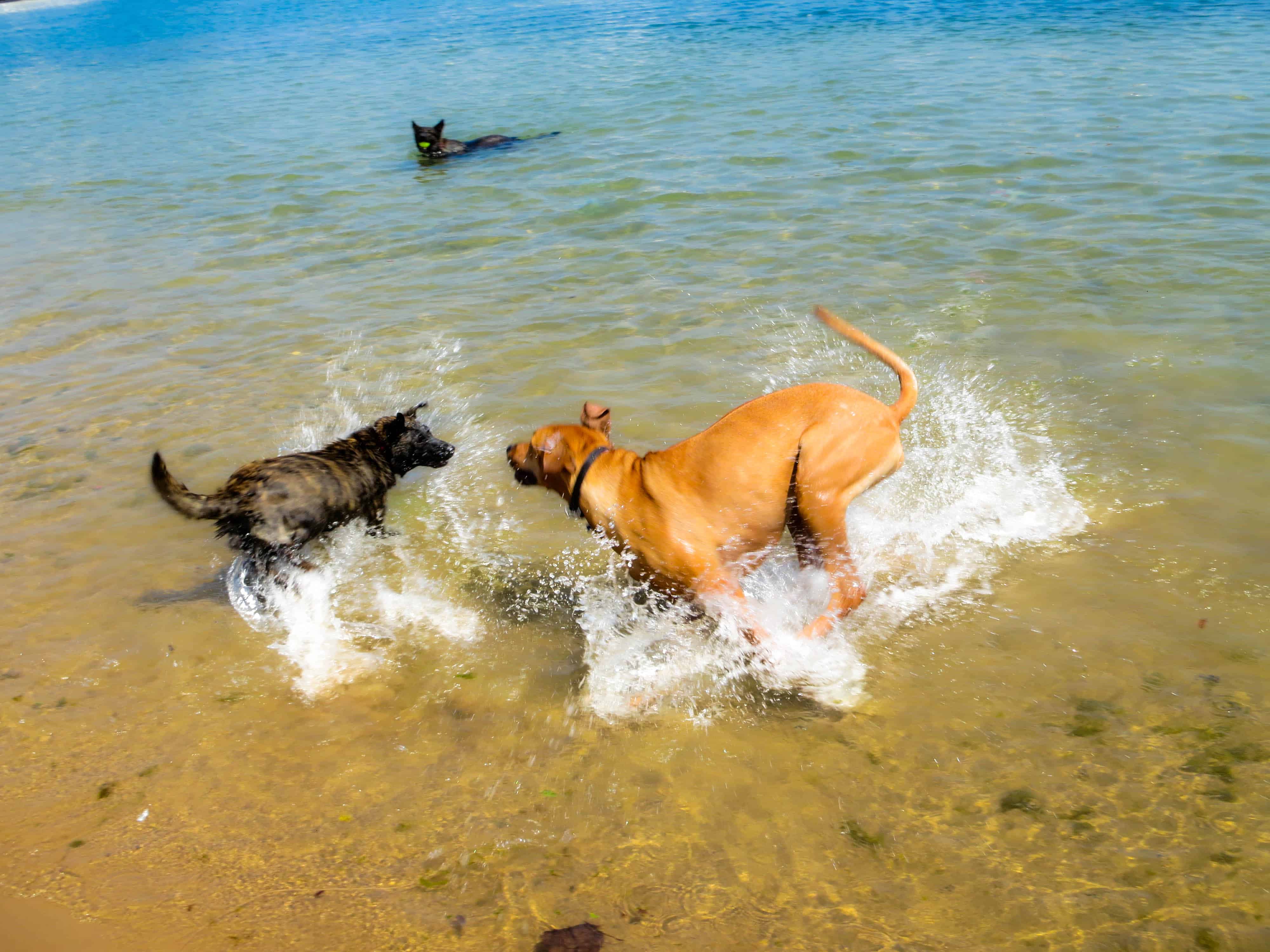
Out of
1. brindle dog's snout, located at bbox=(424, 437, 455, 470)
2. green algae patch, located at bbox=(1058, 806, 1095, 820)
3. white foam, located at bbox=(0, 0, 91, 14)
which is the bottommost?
white foam, located at bbox=(0, 0, 91, 14)

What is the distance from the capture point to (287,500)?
486cm

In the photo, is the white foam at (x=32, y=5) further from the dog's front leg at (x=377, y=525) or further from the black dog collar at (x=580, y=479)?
the black dog collar at (x=580, y=479)

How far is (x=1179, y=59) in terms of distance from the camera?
1571 centimetres

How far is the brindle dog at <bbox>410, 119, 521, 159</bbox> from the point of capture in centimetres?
1443

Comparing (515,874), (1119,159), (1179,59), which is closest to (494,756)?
(515,874)

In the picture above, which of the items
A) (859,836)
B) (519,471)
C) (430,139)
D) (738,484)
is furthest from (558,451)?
(430,139)

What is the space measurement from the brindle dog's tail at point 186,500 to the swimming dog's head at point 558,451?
4.87 feet

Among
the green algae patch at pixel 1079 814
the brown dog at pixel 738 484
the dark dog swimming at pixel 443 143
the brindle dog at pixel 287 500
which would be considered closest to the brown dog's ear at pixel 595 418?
the brown dog at pixel 738 484

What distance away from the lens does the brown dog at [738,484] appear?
4.16 meters

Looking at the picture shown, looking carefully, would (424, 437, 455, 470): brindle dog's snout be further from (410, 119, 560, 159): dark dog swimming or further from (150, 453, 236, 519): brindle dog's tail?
(410, 119, 560, 159): dark dog swimming

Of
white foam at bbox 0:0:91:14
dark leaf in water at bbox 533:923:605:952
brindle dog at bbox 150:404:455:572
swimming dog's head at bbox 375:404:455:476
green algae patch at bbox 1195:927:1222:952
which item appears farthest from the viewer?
white foam at bbox 0:0:91:14

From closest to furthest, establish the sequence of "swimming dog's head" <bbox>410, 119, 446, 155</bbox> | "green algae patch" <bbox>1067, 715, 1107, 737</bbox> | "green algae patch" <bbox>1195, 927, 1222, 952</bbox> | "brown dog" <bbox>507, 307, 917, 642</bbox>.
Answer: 1. "green algae patch" <bbox>1195, 927, 1222, 952</bbox>
2. "green algae patch" <bbox>1067, 715, 1107, 737</bbox>
3. "brown dog" <bbox>507, 307, 917, 642</bbox>
4. "swimming dog's head" <bbox>410, 119, 446, 155</bbox>

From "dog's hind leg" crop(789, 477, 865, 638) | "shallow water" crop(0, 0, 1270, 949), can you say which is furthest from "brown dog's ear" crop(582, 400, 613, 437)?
"dog's hind leg" crop(789, 477, 865, 638)

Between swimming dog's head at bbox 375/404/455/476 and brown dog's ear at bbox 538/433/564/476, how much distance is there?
172 cm
